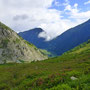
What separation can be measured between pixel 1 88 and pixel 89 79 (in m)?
14.6

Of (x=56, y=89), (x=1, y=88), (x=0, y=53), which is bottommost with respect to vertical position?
(x=1, y=88)

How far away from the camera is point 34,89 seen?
16.3 m

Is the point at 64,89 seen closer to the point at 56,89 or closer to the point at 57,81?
the point at 56,89

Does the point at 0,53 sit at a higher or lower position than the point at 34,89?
higher

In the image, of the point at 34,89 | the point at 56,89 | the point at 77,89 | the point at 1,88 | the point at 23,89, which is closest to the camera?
the point at 77,89

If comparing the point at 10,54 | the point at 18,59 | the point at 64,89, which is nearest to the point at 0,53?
the point at 10,54

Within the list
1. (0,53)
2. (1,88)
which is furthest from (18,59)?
(1,88)

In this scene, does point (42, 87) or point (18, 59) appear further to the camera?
point (18, 59)

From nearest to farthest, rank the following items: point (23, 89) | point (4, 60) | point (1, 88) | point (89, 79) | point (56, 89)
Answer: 1. point (56, 89)
2. point (89, 79)
3. point (23, 89)
4. point (1, 88)
5. point (4, 60)

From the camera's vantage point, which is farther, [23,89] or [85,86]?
[23,89]

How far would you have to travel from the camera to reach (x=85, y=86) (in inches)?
515

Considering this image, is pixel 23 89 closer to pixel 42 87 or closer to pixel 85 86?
pixel 42 87

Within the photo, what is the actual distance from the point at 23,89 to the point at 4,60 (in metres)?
175

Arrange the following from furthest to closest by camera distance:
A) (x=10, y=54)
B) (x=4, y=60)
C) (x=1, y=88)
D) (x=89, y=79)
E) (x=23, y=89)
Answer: (x=10, y=54) → (x=4, y=60) → (x=1, y=88) → (x=23, y=89) → (x=89, y=79)
